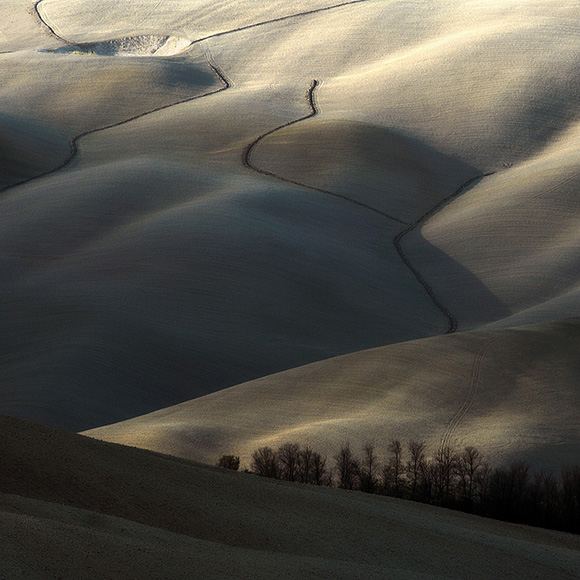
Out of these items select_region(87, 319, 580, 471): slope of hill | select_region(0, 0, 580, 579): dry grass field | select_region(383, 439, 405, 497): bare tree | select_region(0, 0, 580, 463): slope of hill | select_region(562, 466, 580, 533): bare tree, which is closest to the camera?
select_region(0, 0, 580, 579): dry grass field

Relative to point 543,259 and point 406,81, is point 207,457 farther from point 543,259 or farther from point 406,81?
point 406,81

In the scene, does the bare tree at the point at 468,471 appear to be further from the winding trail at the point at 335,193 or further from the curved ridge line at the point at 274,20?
the curved ridge line at the point at 274,20

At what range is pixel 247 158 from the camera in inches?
1854

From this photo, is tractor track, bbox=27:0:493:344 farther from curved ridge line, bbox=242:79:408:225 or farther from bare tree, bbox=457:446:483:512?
bare tree, bbox=457:446:483:512

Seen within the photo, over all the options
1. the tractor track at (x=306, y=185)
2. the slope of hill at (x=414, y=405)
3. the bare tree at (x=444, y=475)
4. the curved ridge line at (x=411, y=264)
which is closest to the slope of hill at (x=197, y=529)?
the bare tree at (x=444, y=475)

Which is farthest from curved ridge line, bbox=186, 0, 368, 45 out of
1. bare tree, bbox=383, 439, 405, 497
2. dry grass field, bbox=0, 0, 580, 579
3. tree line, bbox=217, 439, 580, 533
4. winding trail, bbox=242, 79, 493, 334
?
bare tree, bbox=383, 439, 405, 497

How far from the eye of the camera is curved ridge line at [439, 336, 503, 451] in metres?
20.9

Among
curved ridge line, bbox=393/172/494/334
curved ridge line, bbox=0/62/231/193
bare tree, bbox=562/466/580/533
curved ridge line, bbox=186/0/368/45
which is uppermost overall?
curved ridge line, bbox=186/0/368/45

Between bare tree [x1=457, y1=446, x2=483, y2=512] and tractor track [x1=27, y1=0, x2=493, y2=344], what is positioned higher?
tractor track [x1=27, y1=0, x2=493, y2=344]

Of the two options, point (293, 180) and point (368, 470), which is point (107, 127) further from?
point (368, 470)

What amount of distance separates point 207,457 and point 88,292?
46.3 ft

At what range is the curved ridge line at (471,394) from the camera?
68.6ft

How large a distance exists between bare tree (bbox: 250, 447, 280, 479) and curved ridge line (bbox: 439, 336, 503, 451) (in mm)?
3771

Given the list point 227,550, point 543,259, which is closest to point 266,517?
point 227,550
